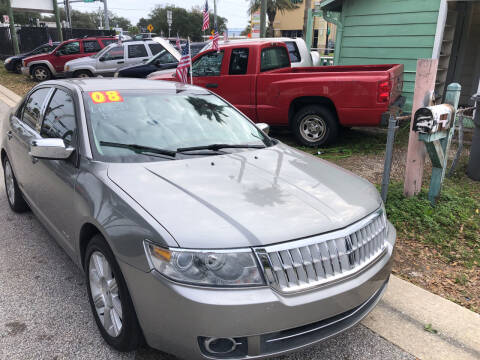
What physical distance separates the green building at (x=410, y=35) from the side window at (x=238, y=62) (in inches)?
118

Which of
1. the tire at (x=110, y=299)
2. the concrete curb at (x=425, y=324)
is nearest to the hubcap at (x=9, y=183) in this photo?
the tire at (x=110, y=299)

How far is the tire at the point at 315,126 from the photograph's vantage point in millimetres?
7316

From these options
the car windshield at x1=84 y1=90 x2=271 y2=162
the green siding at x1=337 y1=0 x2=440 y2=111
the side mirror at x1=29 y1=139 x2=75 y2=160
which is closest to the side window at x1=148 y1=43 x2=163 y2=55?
the green siding at x1=337 y1=0 x2=440 y2=111

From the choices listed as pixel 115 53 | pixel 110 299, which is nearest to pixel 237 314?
pixel 110 299

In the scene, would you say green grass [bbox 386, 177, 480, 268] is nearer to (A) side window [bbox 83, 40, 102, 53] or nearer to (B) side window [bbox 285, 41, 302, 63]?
(B) side window [bbox 285, 41, 302, 63]

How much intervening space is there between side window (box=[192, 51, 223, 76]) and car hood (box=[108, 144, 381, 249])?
18.6 ft

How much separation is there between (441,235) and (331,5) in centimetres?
763

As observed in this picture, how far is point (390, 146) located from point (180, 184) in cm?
267

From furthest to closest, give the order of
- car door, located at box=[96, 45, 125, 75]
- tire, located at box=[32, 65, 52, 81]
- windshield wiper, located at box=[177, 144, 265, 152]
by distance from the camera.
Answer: tire, located at box=[32, 65, 52, 81] → car door, located at box=[96, 45, 125, 75] → windshield wiper, located at box=[177, 144, 265, 152]

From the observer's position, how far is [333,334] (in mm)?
2301

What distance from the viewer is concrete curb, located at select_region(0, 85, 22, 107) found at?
42.2ft

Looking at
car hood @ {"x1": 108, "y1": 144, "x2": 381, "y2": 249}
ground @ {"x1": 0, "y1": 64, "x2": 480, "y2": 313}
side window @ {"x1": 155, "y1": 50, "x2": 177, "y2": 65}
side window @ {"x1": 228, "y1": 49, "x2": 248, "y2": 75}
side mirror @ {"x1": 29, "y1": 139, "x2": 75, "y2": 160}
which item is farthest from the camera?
side window @ {"x1": 155, "y1": 50, "x2": 177, "y2": 65}

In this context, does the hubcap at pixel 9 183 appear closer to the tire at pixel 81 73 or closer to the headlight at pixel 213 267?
the headlight at pixel 213 267

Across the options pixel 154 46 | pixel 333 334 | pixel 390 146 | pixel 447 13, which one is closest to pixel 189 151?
pixel 333 334
